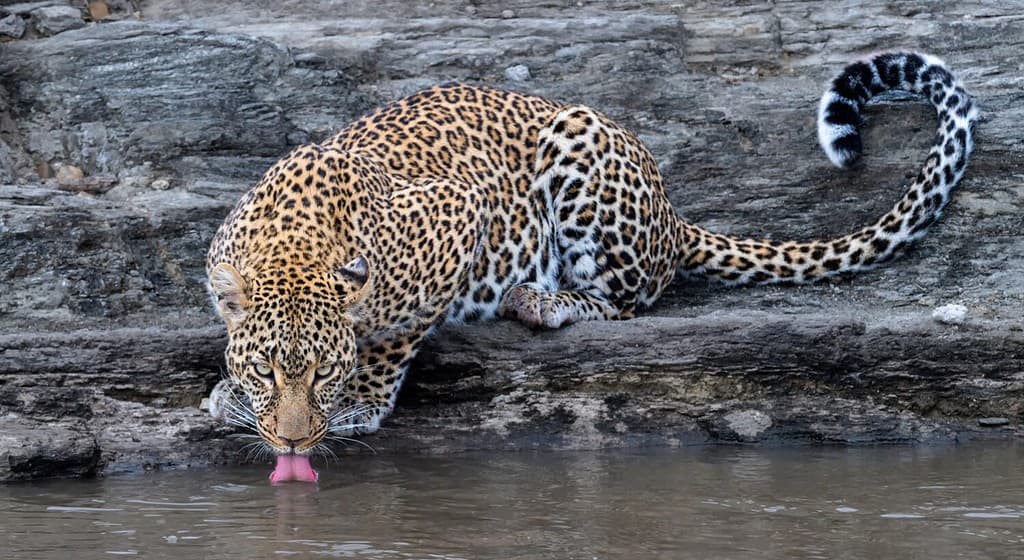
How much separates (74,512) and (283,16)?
772cm

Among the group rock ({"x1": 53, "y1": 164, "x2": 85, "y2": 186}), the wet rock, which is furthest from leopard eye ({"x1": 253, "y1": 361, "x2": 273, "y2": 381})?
rock ({"x1": 53, "y1": 164, "x2": 85, "y2": 186})

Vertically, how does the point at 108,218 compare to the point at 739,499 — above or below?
above

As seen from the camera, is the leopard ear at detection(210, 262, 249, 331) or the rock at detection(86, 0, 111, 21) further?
the rock at detection(86, 0, 111, 21)

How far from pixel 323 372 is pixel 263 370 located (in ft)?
0.97

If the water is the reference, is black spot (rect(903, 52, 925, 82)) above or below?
above

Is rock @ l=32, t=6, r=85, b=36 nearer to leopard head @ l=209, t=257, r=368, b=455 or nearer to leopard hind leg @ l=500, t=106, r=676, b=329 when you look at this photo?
leopard hind leg @ l=500, t=106, r=676, b=329

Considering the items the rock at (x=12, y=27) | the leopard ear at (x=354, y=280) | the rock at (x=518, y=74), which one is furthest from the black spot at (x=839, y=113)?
the rock at (x=12, y=27)

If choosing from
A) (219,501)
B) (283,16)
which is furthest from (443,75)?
(219,501)

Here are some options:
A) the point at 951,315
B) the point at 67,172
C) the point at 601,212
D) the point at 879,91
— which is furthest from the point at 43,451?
the point at 879,91

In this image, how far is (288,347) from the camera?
267 inches

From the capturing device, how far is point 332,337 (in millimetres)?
6988

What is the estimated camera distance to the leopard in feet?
22.8

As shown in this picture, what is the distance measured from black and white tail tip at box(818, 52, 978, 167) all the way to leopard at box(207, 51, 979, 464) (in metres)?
0.01

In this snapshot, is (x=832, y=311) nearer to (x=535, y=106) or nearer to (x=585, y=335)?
(x=585, y=335)
